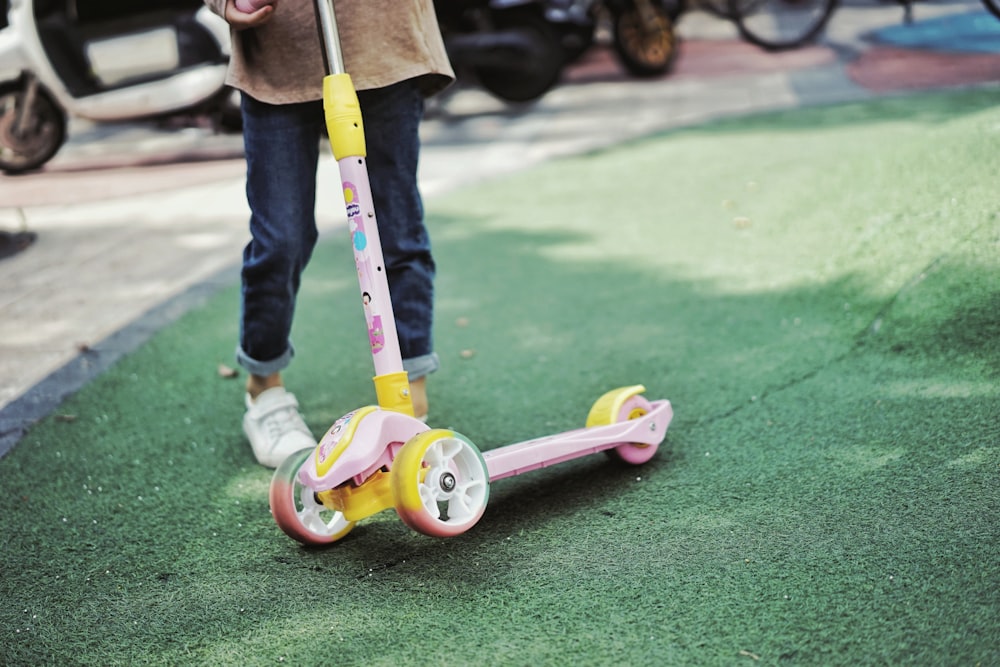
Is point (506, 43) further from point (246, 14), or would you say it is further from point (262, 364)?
point (246, 14)

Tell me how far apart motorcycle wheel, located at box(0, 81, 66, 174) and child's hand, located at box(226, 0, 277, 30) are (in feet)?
16.1

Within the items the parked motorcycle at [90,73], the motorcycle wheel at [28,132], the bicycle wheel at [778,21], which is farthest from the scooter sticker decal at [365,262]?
the bicycle wheel at [778,21]

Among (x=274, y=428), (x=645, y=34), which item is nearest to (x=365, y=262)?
(x=274, y=428)

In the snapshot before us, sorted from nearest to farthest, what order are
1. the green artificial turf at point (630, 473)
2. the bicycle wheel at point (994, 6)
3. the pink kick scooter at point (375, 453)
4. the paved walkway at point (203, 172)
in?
the green artificial turf at point (630, 473) < the pink kick scooter at point (375, 453) < the paved walkway at point (203, 172) < the bicycle wheel at point (994, 6)

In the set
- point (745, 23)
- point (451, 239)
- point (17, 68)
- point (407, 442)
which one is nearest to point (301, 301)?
point (451, 239)

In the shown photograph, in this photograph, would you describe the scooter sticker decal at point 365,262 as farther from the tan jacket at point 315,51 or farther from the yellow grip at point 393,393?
the tan jacket at point 315,51

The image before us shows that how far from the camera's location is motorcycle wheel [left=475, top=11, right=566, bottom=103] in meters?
6.76

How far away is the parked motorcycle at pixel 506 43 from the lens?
21.8 feet

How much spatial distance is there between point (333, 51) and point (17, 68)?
5.10m

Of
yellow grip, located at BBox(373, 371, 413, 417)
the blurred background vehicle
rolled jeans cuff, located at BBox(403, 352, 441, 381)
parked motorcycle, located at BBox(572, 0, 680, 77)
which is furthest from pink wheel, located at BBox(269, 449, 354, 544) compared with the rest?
parked motorcycle, located at BBox(572, 0, 680, 77)

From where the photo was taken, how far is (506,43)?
260 inches

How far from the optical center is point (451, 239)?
13.6ft

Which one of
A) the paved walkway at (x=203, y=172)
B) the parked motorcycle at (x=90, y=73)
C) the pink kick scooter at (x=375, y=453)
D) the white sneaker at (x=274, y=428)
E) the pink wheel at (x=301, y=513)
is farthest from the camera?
the parked motorcycle at (x=90, y=73)

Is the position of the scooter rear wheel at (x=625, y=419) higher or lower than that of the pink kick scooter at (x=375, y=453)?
lower
